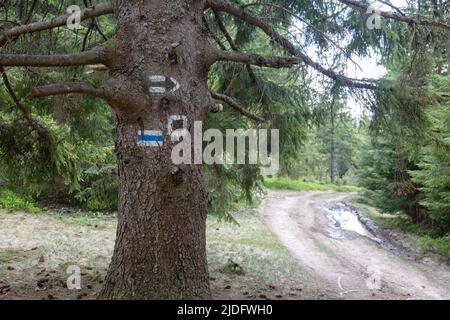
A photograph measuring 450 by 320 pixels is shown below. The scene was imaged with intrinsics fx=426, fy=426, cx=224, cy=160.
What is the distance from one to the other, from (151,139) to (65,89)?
802mm

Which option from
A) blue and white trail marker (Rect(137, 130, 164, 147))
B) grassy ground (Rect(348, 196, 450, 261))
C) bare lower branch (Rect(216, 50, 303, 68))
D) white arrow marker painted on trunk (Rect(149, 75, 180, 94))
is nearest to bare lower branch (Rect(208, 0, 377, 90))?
bare lower branch (Rect(216, 50, 303, 68))

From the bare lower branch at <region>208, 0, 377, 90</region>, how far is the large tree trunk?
860 mm

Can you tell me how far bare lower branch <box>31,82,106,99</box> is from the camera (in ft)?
11.0

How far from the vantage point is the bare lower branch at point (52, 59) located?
11.1 feet

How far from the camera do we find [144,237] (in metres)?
3.59

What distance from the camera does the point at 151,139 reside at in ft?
12.0

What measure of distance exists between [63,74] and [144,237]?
3.31 m

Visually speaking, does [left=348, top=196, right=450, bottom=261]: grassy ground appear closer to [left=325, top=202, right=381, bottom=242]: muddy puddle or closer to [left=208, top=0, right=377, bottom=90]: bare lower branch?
[left=325, top=202, right=381, bottom=242]: muddy puddle

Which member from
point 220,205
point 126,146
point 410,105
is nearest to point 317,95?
point 410,105

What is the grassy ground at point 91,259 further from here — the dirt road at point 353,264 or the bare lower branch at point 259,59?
the bare lower branch at point 259,59

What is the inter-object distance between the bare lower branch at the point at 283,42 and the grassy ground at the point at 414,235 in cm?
675

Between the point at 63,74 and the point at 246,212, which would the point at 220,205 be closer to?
the point at 63,74

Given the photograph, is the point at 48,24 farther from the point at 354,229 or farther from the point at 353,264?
the point at 354,229

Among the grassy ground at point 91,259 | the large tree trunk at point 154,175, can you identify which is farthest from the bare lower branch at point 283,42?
the grassy ground at point 91,259
